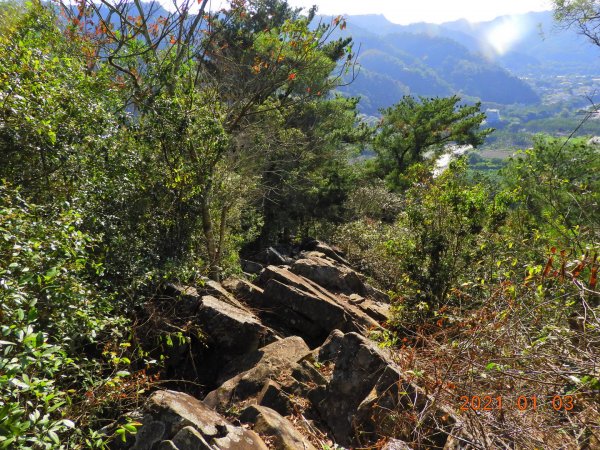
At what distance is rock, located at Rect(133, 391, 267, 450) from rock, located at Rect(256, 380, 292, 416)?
1.01 meters

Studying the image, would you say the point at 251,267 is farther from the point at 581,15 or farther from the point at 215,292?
the point at 581,15

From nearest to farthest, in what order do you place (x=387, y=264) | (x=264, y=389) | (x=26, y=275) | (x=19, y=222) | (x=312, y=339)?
1. (x=26, y=275)
2. (x=19, y=222)
3. (x=264, y=389)
4. (x=312, y=339)
5. (x=387, y=264)

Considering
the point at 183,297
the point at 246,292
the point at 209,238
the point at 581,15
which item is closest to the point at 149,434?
the point at 183,297

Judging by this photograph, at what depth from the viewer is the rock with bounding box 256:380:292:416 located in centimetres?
587

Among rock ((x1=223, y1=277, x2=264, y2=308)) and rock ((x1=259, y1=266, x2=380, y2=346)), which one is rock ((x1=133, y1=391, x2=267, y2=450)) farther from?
rock ((x1=223, y1=277, x2=264, y2=308))

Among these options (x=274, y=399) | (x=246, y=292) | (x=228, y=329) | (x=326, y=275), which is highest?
(x=326, y=275)

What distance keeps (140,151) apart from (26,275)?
5.01 metres

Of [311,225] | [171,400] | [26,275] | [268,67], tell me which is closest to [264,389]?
[171,400]

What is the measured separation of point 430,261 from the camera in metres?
9.62

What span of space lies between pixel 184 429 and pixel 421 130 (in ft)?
103

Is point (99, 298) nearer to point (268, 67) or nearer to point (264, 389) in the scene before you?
point (264, 389)

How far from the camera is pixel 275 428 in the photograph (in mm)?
4980
